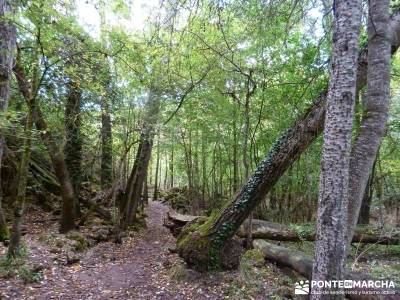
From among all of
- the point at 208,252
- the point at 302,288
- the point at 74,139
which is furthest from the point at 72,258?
the point at 302,288

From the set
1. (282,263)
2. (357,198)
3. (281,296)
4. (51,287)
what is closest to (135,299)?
(51,287)

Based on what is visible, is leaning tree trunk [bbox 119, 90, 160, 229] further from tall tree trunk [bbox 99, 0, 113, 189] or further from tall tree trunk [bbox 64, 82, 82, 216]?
tall tree trunk [bbox 64, 82, 82, 216]

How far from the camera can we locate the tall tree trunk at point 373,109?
3.29m

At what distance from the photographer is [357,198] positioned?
3.28m

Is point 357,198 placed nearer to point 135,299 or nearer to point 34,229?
point 135,299

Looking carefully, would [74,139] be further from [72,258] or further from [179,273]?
[179,273]

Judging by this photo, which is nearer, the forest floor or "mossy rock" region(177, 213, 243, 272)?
the forest floor

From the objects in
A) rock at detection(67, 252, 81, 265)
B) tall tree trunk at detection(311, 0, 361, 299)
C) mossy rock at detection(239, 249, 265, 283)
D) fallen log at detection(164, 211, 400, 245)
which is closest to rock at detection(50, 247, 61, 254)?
rock at detection(67, 252, 81, 265)

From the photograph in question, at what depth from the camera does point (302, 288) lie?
473 centimetres

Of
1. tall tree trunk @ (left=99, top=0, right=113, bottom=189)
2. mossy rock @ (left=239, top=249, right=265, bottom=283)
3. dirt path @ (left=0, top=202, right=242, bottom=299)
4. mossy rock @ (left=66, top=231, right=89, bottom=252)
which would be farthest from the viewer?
tall tree trunk @ (left=99, top=0, right=113, bottom=189)

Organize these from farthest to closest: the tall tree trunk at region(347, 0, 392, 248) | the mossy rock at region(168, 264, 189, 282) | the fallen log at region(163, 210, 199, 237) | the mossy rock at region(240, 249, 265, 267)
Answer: the fallen log at region(163, 210, 199, 237), the mossy rock at region(240, 249, 265, 267), the mossy rock at region(168, 264, 189, 282), the tall tree trunk at region(347, 0, 392, 248)

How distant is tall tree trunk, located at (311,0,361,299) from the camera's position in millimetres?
2600

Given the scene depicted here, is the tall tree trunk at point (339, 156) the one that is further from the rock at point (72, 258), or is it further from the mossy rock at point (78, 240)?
the mossy rock at point (78, 240)

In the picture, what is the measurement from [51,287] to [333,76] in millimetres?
4966
